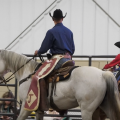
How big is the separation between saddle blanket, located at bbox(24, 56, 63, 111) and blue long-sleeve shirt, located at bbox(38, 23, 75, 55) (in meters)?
0.16

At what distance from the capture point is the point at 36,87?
634 cm

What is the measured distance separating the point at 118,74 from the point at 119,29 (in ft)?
13.3

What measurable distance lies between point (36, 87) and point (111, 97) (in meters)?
1.13

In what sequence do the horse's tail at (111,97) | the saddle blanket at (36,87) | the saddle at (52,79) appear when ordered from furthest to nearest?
the saddle blanket at (36,87), the saddle at (52,79), the horse's tail at (111,97)

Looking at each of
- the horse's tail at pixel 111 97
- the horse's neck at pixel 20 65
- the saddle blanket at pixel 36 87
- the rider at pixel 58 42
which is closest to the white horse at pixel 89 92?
the horse's tail at pixel 111 97

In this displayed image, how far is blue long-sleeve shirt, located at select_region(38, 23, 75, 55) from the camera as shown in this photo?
646 centimetres

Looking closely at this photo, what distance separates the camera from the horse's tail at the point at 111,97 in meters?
5.84

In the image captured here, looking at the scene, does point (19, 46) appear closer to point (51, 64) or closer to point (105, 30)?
point (105, 30)

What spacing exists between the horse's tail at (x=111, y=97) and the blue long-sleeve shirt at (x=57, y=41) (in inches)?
35.3

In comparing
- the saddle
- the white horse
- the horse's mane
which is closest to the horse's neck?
the horse's mane

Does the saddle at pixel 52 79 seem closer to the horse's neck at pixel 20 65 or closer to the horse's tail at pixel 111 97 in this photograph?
the horse's neck at pixel 20 65

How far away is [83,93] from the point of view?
19.4ft

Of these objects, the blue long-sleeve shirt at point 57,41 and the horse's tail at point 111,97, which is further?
the blue long-sleeve shirt at point 57,41

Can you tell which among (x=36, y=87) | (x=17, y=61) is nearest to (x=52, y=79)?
(x=36, y=87)
